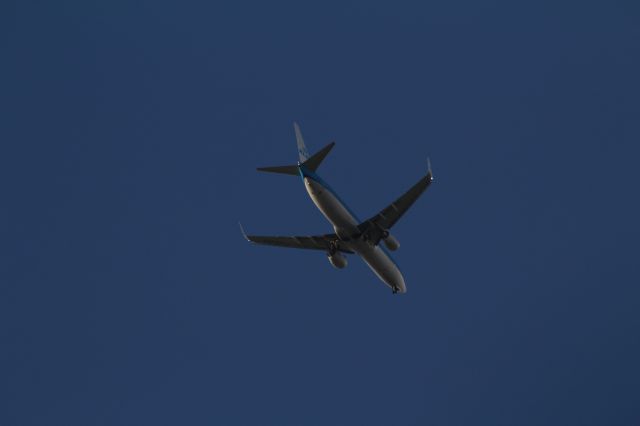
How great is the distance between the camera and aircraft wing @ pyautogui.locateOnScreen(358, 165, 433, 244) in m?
55.2

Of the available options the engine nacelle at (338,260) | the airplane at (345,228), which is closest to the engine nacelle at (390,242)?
the airplane at (345,228)

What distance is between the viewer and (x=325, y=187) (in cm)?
5494

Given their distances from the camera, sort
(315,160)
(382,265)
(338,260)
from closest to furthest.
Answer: (315,160)
(338,260)
(382,265)

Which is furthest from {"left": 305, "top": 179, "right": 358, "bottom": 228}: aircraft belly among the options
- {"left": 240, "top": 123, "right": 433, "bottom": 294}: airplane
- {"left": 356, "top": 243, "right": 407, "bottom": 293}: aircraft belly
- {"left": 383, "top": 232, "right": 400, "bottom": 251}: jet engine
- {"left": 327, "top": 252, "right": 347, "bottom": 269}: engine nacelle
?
{"left": 327, "top": 252, "right": 347, "bottom": 269}: engine nacelle

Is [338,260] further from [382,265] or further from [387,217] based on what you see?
[387,217]

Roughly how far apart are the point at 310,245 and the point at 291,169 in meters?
9.65

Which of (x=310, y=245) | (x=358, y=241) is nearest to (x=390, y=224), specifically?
(x=358, y=241)

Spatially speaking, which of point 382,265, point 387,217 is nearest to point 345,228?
point 387,217

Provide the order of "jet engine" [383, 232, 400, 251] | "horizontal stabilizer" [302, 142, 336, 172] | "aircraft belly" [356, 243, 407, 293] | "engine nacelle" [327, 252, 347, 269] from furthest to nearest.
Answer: "engine nacelle" [327, 252, 347, 269]
"aircraft belly" [356, 243, 407, 293]
"jet engine" [383, 232, 400, 251]
"horizontal stabilizer" [302, 142, 336, 172]

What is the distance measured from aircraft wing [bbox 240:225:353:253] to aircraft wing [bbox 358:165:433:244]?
274cm

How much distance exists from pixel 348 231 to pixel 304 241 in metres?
5.70

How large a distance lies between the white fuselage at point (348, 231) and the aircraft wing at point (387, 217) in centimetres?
66

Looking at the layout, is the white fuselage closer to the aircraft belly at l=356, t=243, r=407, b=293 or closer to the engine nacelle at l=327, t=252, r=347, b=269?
the aircraft belly at l=356, t=243, r=407, b=293

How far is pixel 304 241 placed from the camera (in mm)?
61719
